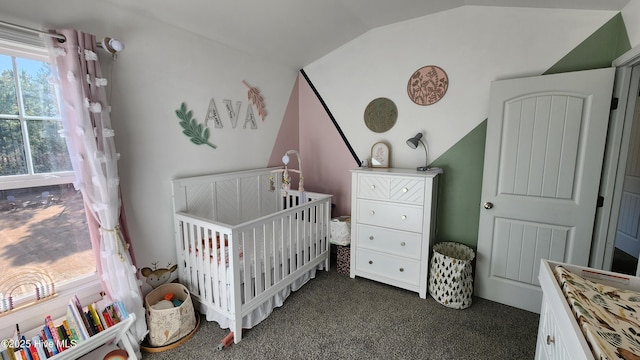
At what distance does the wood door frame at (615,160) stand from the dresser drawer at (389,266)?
1234 millimetres

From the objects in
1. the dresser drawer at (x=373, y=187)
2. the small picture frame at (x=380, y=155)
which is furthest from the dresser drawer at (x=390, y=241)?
the small picture frame at (x=380, y=155)

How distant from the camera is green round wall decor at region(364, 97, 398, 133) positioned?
2750 millimetres

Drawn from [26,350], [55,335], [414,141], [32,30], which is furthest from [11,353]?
[414,141]

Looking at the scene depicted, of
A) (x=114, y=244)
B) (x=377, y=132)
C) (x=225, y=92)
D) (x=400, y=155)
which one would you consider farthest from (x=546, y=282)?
(x=225, y=92)

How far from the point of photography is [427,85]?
254 centimetres

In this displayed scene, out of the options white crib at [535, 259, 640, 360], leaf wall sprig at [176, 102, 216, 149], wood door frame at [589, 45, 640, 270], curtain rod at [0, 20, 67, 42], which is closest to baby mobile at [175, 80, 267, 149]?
leaf wall sprig at [176, 102, 216, 149]

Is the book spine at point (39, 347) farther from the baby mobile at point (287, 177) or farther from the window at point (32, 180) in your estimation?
the baby mobile at point (287, 177)

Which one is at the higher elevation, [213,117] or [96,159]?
[213,117]

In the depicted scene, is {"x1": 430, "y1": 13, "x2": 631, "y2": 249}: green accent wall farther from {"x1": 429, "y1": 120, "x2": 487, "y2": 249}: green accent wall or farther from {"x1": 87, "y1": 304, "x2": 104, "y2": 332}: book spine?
{"x1": 87, "y1": 304, "x2": 104, "y2": 332}: book spine

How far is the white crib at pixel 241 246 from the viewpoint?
185 centimetres

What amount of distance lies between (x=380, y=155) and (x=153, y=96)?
6.61 ft

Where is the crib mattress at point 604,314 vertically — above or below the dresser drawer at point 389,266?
above

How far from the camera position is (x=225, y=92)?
246 centimetres

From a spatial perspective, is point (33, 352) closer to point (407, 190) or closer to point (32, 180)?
point (32, 180)
